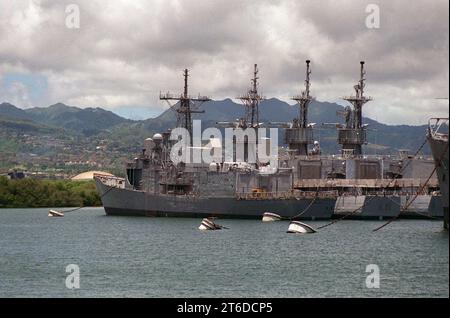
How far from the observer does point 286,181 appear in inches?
3930

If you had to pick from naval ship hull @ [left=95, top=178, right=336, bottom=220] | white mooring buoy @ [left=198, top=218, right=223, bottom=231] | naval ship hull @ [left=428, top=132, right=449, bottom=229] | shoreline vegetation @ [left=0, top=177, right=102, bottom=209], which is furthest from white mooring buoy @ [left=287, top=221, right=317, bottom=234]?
shoreline vegetation @ [left=0, top=177, right=102, bottom=209]

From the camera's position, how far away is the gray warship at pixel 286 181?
9569 cm

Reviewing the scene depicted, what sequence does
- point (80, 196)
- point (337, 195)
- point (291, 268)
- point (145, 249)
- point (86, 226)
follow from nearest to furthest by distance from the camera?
1. point (291, 268)
2. point (145, 249)
3. point (86, 226)
4. point (337, 195)
5. point (80, 196)

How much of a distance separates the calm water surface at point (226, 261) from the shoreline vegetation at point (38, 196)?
7267cm

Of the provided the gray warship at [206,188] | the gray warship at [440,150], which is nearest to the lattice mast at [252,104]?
the gray warship at [206,188]

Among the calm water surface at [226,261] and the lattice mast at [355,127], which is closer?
the calm water surface at [226,261]

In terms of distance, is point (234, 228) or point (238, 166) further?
point (238, 166)

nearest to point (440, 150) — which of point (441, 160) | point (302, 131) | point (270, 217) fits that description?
point (441, 160)

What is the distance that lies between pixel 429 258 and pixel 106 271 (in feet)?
60.5

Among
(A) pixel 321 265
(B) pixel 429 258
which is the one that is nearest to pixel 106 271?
(A) pixel 321 265

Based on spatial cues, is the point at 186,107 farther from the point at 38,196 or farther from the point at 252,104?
the point at 38,196

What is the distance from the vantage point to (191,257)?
55375 mm

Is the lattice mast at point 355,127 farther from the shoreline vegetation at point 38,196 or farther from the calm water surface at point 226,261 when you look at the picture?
the shoreline vegetation at point 38,196
